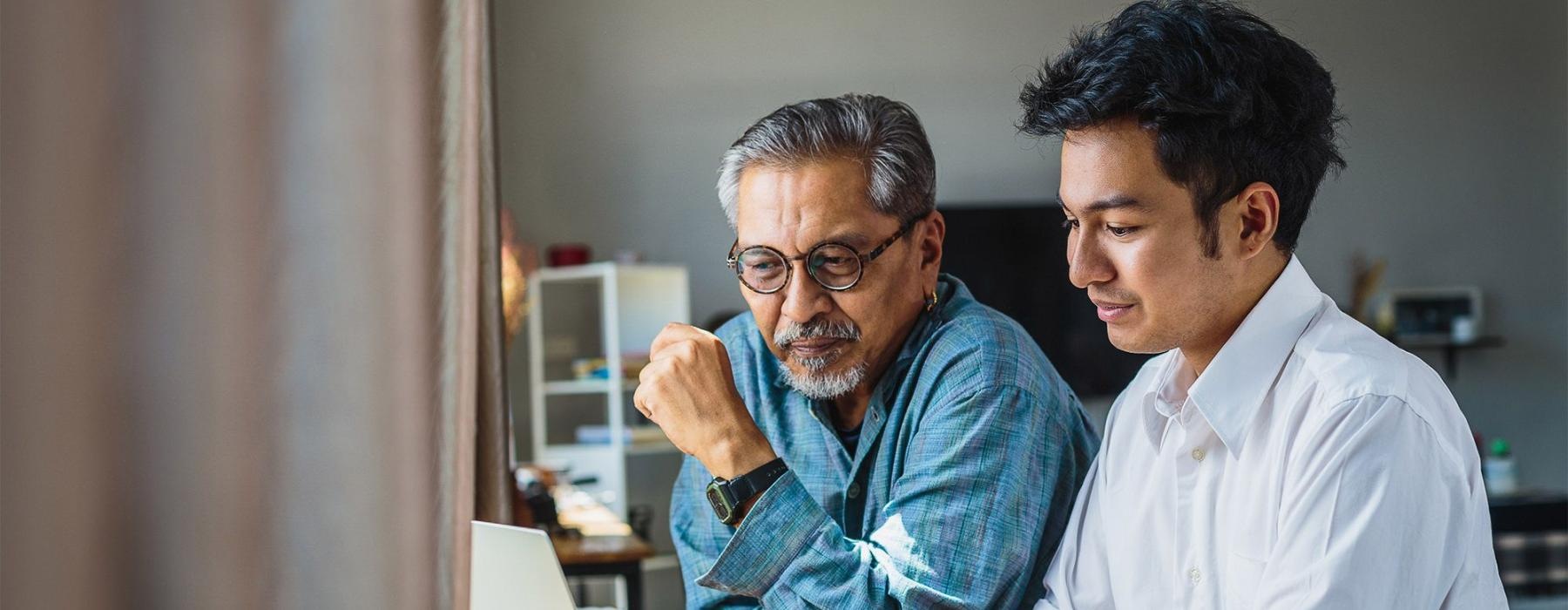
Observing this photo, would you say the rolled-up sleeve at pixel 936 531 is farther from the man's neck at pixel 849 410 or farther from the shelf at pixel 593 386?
the shelf at pixel 593 386

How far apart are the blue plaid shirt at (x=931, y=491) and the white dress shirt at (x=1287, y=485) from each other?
0.06 m

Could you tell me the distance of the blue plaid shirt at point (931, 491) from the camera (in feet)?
3.13

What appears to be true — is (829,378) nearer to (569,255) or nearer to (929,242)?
(929,242)

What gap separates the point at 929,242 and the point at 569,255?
3.22 meters

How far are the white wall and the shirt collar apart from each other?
11.6 ft

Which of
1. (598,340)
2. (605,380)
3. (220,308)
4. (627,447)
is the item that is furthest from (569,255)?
(220,308)

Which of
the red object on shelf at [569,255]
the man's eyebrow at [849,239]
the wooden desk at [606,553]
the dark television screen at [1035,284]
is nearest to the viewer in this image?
the man's eyebrow at [849,239]

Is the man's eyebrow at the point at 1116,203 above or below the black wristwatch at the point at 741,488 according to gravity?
above

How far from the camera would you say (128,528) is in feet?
1.45

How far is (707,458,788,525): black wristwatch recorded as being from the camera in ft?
3.24

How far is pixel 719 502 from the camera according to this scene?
100 centimetres

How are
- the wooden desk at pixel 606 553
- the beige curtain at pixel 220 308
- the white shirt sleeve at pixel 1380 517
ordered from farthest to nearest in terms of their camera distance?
the wooden desk at pixel 606 553 < the white shirt sleeve at pixel 1380 517 < the beige curtain at pixel 220 308

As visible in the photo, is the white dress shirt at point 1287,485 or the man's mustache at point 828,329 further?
the man's mustache at point 828,329

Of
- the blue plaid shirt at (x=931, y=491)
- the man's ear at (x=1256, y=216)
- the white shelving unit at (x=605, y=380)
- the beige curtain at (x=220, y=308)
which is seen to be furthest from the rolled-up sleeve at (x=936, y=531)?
the white shelving unit at (x=605, y=380)
